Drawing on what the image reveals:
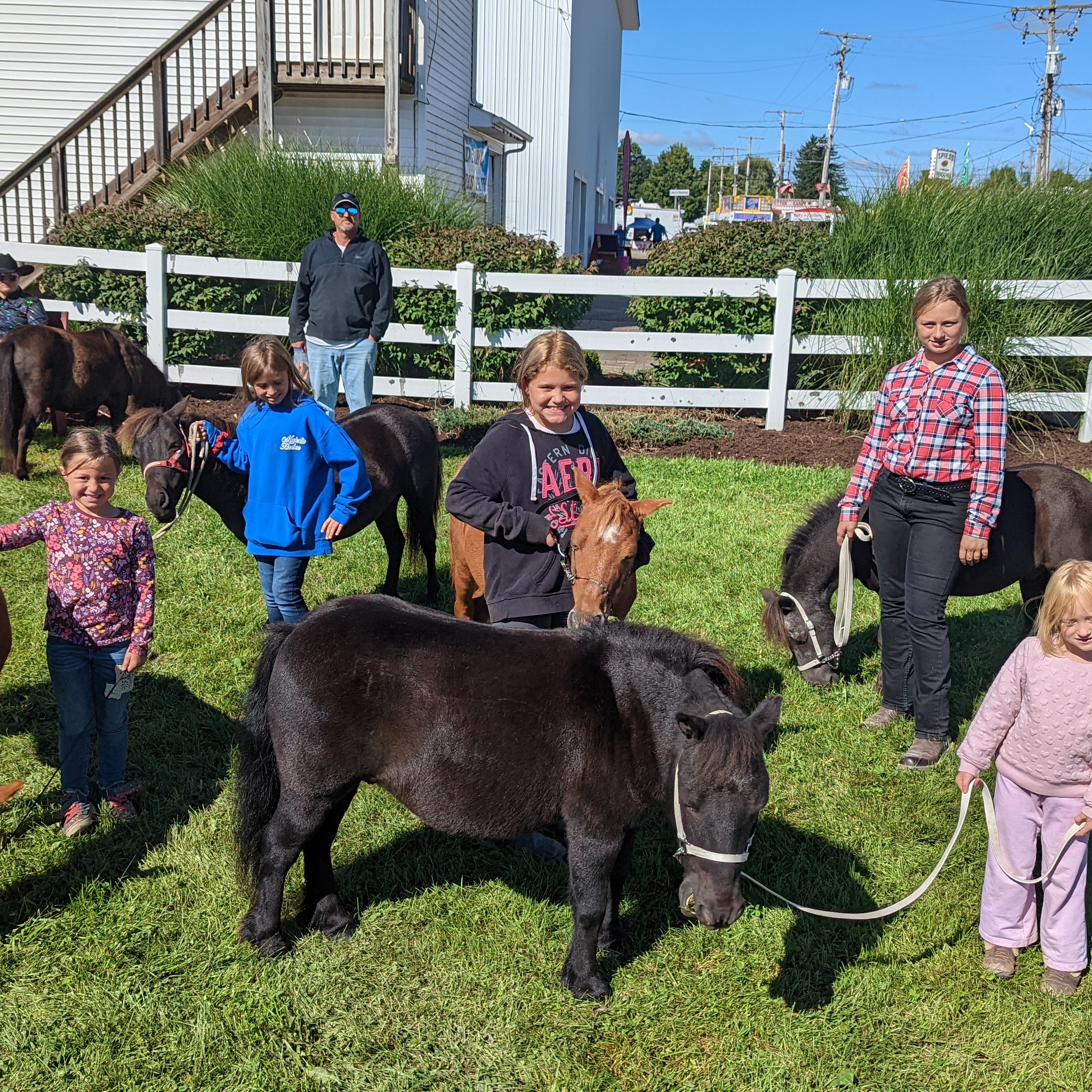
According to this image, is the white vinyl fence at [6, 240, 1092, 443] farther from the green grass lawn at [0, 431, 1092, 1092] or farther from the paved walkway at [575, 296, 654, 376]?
the green grass lawn at [0, 431, 1092, 1092]

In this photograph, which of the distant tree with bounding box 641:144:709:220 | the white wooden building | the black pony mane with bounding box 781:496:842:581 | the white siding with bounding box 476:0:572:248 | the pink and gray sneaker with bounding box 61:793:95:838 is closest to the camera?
the pink and gray sneaker with bounding box 61:793:95:838

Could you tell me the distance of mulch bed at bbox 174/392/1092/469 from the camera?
10.4 m

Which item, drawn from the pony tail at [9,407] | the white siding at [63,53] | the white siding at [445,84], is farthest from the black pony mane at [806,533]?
the white siding at [63,53]

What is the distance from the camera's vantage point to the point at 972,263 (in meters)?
10.9

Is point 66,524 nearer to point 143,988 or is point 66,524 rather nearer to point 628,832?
point 143,988

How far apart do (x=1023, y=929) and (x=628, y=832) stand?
1.48m

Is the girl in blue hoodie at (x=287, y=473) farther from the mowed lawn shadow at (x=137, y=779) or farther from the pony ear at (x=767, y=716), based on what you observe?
the pony ear at (x=767, y=716)

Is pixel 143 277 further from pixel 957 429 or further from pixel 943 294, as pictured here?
pixel 957 429

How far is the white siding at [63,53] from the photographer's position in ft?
56.3

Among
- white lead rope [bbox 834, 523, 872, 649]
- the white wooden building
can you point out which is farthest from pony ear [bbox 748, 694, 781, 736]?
the white wooden building

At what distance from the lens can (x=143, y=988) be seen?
322 centimetres

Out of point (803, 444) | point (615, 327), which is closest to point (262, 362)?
point (803, 444)

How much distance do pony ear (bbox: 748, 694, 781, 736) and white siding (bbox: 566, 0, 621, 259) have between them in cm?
2741

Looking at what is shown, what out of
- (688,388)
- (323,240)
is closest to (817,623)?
(323,240)
